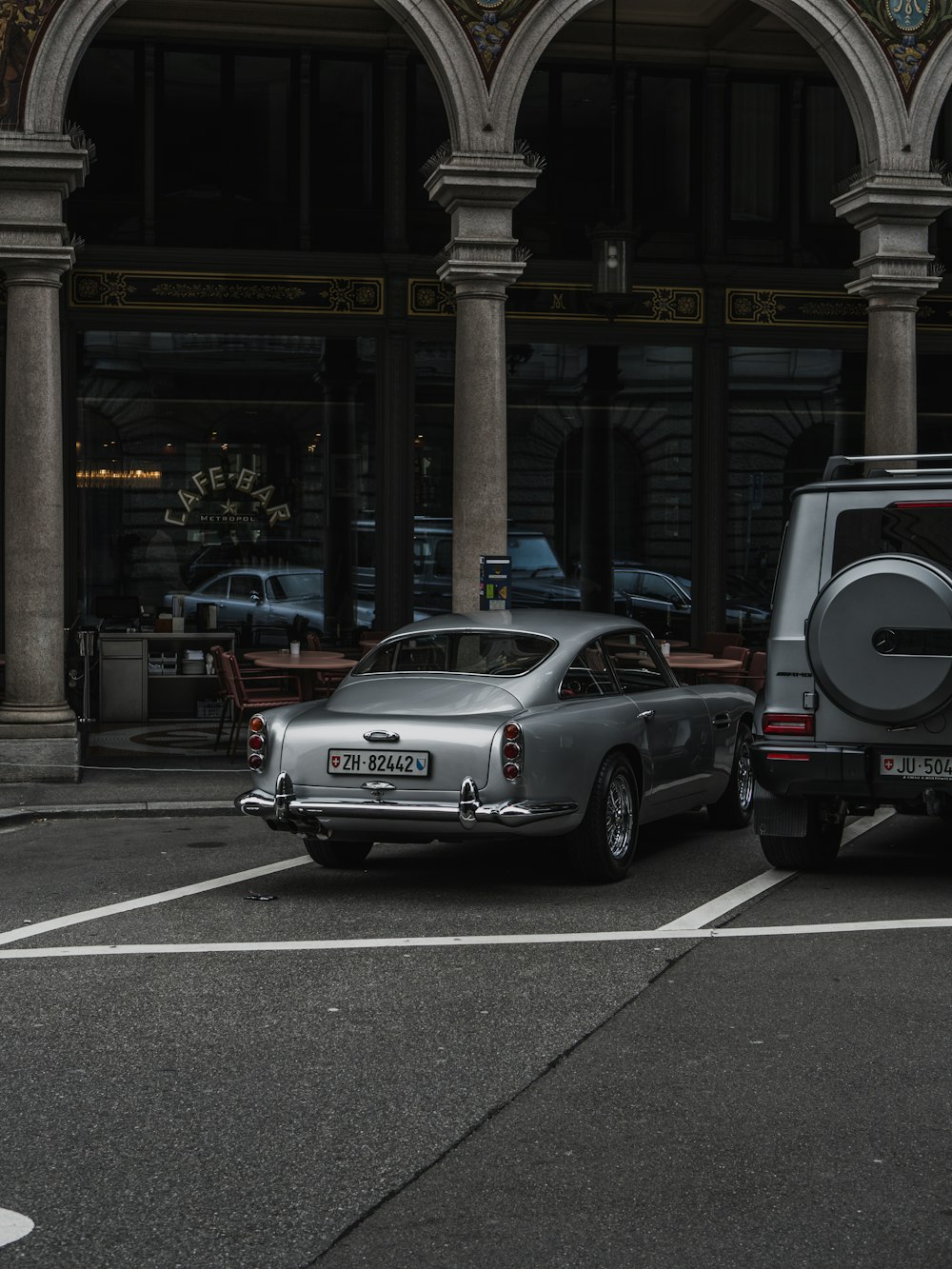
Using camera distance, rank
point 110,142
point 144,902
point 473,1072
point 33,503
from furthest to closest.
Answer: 1. point 110,142
2. point 33,503
3. point 144,902
4. point 473,1072

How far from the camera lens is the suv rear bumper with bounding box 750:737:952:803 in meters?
9.20

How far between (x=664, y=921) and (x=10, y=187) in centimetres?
848

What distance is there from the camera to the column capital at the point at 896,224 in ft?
50.5

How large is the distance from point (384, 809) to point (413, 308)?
34.3ft

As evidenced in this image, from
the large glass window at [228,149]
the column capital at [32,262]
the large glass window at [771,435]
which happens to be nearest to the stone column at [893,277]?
the large glass window at [771,435]

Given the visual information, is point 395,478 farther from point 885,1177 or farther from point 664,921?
point 885,1177

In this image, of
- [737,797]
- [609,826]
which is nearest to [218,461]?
[737,797]

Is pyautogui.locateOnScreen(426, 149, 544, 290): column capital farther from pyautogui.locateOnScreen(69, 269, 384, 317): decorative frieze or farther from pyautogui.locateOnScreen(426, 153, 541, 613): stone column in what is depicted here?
pyautogui.locateOnScreen(69, 269, 384, 317): decorative frieze

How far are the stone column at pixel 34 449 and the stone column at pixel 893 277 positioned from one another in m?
6.77

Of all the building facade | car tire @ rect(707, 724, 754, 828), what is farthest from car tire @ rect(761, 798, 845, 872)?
the building facade

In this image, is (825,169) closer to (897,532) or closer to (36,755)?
(36,755)

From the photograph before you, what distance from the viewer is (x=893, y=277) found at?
1556 cm

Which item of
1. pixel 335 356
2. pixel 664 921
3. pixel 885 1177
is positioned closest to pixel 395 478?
pixel 335 356

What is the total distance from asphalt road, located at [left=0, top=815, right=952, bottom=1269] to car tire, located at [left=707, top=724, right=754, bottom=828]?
1908mm
